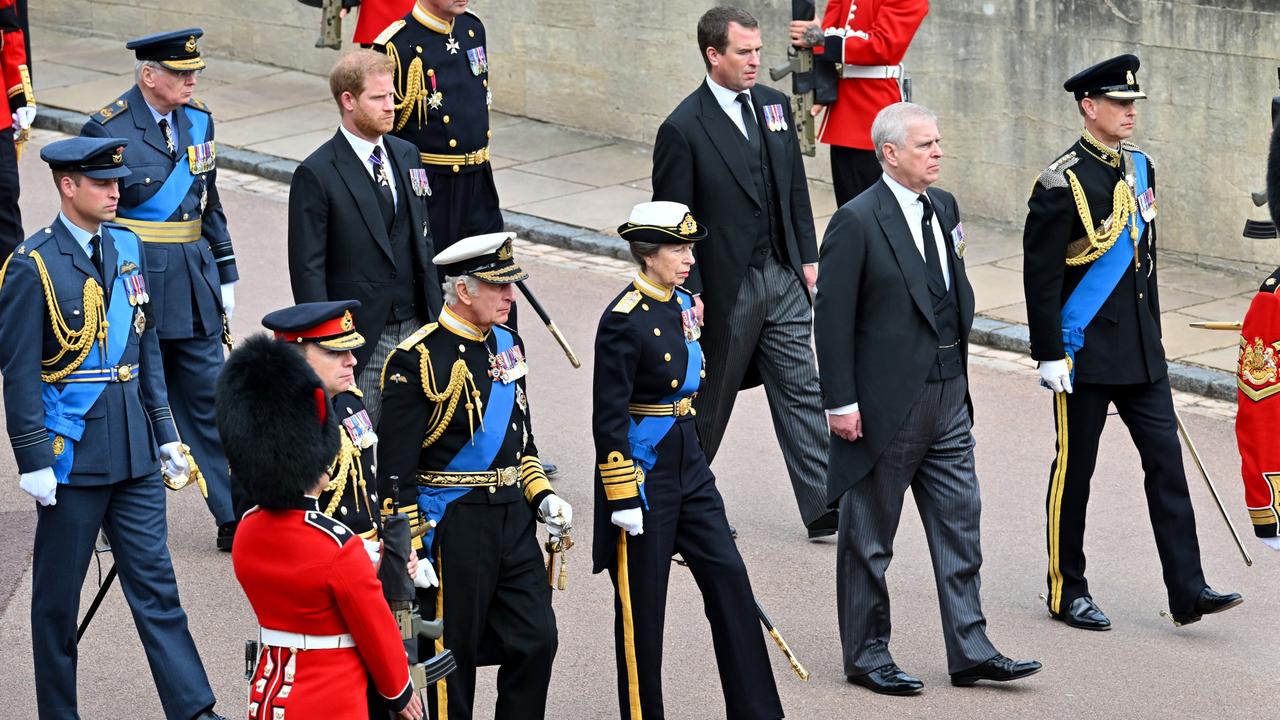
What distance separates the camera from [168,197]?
8.88 m

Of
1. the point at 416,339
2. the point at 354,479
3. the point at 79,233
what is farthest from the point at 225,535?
the point at 354,479

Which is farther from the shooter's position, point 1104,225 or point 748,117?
point 748,117

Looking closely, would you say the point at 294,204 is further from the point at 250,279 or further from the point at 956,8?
the point at 956,8

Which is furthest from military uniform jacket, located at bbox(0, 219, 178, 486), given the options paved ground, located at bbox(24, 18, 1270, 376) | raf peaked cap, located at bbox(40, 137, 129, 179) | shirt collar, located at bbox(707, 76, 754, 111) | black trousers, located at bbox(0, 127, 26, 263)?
paved ground, located at bbox(24, 18, 1270, 376)

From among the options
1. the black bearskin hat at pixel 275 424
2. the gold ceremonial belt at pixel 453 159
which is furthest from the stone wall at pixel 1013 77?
the black bearskin hat at pixel 275 424

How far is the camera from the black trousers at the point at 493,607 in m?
6.48

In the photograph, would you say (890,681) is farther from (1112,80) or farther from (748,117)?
(748,117)

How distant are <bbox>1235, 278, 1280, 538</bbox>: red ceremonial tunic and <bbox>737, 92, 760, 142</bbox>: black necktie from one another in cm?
284

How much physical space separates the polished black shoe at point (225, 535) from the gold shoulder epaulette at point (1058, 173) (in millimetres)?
3741

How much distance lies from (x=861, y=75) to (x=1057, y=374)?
3678 millimetres

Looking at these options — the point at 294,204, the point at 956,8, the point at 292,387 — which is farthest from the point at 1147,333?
the point at 956,8

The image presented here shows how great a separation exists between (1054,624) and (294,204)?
11.5 ft

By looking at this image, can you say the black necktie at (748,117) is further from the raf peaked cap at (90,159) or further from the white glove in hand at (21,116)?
the white glove in hand at (21,116)

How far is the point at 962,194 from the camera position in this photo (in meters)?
13.9
